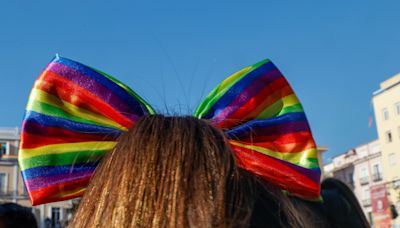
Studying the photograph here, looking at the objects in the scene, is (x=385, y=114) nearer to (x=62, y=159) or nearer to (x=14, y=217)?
(x=14, y=217)

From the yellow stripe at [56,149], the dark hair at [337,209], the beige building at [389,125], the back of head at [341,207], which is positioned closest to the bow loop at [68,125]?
the yellow stripe at [56,149]

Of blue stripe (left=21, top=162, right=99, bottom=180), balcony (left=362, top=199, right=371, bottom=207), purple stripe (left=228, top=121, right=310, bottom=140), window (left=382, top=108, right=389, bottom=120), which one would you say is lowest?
blue stripe (left=21, top=162, right=99, bottom=180)

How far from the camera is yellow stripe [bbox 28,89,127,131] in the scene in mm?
1015

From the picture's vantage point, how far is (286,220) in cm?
78

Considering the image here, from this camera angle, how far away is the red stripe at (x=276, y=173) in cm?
89

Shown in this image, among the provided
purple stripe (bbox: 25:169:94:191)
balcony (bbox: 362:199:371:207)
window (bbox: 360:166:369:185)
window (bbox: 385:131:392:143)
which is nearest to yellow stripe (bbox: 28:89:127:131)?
purple stripe (bbox: 25:169:94:191)

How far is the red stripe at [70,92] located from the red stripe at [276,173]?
28 centimetres

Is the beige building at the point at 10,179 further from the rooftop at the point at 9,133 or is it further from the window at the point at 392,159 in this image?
the window at the point at 392,159

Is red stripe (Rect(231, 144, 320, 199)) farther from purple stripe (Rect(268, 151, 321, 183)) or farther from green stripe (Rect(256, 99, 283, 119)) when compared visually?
green stripe (Rect(256, 99, 283, 119))

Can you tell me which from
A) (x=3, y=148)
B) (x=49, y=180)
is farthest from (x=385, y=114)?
(x=49, y=180)

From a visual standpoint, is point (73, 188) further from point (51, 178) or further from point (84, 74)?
point (84, 74)

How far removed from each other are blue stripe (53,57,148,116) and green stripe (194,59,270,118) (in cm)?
11

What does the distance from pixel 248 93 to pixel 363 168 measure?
3880 cm

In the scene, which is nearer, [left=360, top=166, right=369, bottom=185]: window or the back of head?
the back of head
